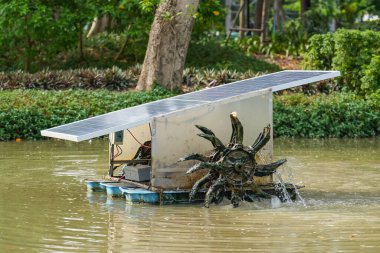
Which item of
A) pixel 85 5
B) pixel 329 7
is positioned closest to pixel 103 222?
→ pixel 85 5

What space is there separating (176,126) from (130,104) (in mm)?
9765

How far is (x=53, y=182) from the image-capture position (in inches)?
602

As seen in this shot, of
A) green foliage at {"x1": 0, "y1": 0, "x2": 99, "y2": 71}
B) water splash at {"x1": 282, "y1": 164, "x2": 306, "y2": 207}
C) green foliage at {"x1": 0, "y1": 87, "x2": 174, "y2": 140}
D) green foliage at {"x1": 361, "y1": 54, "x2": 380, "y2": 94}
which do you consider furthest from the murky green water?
green foliage at {"x1": 0, "y1": 0, "x2": 99, "y2": 71}

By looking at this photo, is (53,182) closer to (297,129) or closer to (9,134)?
(9,134)

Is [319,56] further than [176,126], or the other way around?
[319,56]

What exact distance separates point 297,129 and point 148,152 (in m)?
8.52

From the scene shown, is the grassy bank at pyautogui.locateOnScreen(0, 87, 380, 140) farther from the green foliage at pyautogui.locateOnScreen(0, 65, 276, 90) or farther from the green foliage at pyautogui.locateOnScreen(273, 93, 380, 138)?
the green foliage at pyautogui.locateOnScreen(0, 65, 276, 90)

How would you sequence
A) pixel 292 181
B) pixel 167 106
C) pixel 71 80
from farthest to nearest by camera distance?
pixel 71 80
pixel 292 181
pixel 167 106

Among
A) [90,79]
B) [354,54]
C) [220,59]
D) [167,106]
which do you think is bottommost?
[167,106]

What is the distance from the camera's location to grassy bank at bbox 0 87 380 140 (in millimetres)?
21406

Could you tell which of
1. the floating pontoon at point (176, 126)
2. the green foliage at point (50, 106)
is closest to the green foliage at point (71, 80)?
the green foliage at point (50, 106)

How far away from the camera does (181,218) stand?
1212 centimetres

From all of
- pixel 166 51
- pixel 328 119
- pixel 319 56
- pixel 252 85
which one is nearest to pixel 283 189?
pixel 252 85

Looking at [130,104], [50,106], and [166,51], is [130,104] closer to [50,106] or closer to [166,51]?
[50,106]
